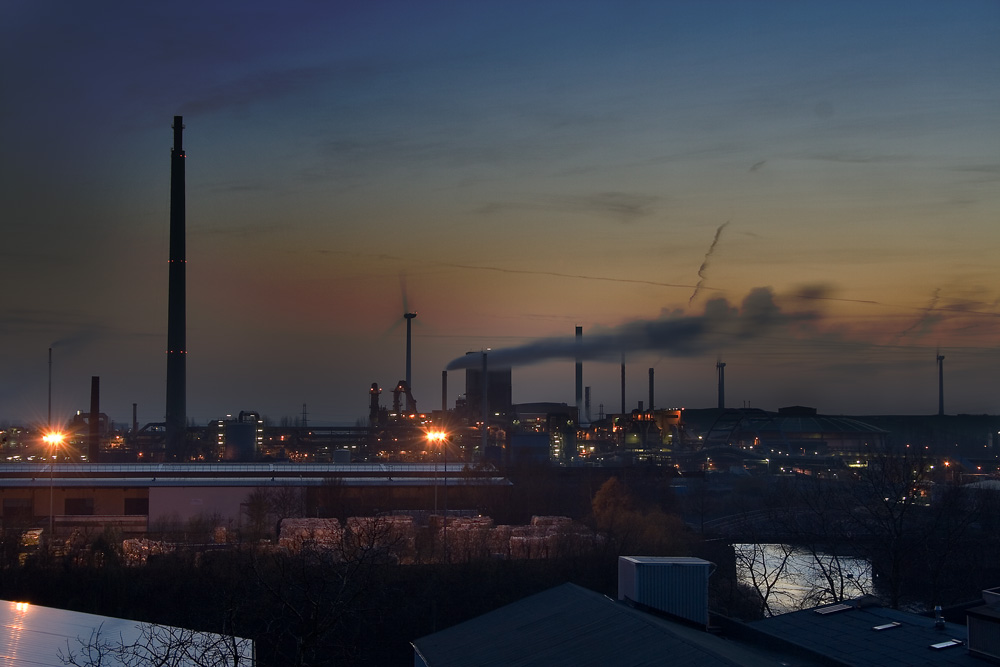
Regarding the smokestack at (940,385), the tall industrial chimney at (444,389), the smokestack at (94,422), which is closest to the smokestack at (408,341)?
the tall industrial chimney at (444,389)

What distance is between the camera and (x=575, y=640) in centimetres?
923

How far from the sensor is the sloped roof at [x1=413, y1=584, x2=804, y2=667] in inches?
322

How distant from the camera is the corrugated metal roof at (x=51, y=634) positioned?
846 cm

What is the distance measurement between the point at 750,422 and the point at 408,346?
25136 mm

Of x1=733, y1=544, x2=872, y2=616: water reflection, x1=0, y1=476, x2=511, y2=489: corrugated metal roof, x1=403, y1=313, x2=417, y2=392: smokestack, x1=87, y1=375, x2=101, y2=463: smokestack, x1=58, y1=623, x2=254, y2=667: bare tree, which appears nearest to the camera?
x1=58, y1=623, x2=254, y2=667: bare tree

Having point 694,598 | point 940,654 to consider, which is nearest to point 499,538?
point 694,598

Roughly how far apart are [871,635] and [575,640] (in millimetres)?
2929

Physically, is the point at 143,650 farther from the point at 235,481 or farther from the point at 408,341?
the point at 408,341

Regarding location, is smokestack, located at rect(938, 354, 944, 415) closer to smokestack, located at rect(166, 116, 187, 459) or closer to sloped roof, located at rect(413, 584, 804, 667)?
smokestack, located at rect(166, 116, 187, 459)

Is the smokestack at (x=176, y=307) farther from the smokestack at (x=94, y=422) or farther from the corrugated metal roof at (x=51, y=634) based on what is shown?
the corrugated metal roof at (x=51, y=634)

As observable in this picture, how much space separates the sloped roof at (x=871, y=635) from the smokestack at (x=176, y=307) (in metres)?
38.4

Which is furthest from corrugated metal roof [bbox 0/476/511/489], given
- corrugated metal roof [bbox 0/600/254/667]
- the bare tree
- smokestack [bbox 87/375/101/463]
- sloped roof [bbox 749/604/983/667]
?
sloped roof [bbox 749/604/983/667]

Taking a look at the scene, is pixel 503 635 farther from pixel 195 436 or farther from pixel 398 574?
pixel 195 436

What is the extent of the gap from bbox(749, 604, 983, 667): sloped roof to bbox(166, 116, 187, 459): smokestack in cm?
3842
